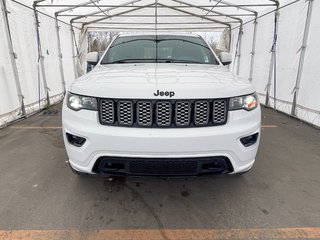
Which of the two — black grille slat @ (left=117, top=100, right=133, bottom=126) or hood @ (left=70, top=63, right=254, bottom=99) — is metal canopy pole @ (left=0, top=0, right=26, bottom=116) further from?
black grille slat @ (left=117, top=100, right=133, bottom=126)

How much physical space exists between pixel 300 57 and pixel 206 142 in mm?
5068

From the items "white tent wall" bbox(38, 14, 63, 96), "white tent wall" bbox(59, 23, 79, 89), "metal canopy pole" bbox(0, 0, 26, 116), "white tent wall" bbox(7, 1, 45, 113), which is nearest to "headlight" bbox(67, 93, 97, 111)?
"metal canopy pole" bbox(0, 0, 26, 116)

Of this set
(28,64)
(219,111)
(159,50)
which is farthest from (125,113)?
(28,64)

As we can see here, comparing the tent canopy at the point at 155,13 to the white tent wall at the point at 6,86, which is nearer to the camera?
the white tent wall at the point at 6,86

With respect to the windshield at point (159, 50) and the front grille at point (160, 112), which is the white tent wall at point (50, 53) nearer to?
the windshield at point (159, 50)

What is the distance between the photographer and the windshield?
3.32m

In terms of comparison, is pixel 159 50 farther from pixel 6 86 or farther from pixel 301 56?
pixel 301 56

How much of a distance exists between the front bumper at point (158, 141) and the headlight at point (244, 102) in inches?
2.2

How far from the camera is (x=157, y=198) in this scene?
8.33 ft

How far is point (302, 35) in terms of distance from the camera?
5.77 m

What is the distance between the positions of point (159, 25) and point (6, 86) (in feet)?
27.6

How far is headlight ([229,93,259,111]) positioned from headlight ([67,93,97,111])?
1.18 metres

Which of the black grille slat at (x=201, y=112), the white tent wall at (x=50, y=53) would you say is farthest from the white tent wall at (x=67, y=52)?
the black grille slat at (x=201, y=112)

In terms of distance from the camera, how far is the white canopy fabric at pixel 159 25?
546cm
